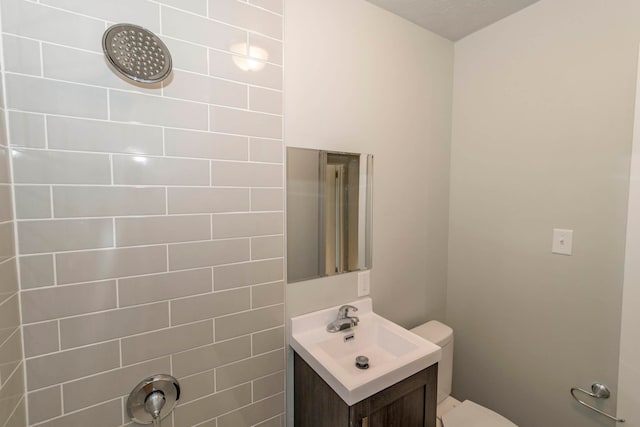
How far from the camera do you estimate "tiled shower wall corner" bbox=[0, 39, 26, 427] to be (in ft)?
2.16

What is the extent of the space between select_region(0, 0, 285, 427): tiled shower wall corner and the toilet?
0.87 meters

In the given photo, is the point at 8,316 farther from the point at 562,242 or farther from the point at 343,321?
the point at 562,242

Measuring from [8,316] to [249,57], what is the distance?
109 cm

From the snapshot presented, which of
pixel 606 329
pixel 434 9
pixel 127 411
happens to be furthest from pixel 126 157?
pixel 606 329

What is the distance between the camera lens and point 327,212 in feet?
4.28

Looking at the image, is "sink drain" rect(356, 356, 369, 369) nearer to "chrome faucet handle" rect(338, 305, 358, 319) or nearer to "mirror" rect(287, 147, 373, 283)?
"chrome faucet handle" rect(338, 305, 358, 319)

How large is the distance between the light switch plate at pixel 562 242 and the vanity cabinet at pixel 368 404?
87cm

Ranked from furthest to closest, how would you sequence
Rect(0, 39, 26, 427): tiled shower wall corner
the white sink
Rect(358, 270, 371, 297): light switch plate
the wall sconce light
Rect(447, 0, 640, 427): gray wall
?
Rect(358, 270, 371, 297): light switch plate, Rect(447, 0, 640, 427): gray wall, the wall sconce light, the white sink, Rect(0, 39, 26, 427): tiled shower wall corner

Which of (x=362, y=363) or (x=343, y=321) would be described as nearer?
(x=362, y=363)

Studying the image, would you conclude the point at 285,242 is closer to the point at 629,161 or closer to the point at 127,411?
the point at 127,411

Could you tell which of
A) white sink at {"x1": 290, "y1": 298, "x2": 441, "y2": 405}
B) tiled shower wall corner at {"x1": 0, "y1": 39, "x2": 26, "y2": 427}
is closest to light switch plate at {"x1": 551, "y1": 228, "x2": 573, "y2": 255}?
white sink at {"x1": 290, "y1": 298, "x2": 441, "y2": 405}

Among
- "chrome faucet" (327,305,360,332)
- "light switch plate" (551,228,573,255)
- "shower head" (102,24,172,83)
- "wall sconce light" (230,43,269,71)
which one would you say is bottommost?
"chrome faucet" (327,305,360,332)

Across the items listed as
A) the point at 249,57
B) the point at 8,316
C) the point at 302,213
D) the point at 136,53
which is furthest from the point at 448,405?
the point at 136,53

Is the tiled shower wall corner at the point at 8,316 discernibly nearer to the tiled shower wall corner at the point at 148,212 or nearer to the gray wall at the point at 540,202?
the tiled shower wall corner at the point at 148,212
